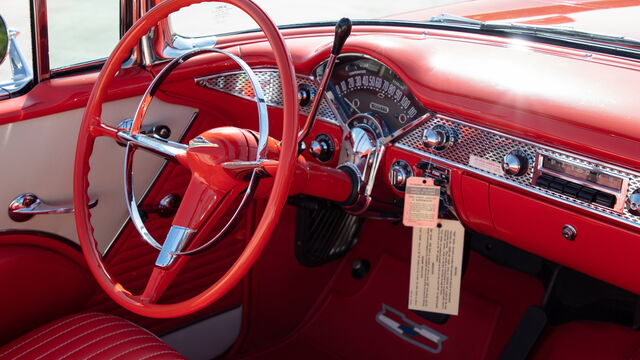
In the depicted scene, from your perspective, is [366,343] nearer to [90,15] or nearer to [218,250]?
[218,250]

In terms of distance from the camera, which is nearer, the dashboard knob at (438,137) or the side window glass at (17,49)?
the dashboard knob at (438,137)

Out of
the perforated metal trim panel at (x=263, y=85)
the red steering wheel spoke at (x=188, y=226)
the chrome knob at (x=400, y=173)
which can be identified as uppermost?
the perforated metal trim panel at (x=263, y=85)

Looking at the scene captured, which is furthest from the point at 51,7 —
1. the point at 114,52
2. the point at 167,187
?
the point at 167,187

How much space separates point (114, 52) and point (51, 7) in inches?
12.6

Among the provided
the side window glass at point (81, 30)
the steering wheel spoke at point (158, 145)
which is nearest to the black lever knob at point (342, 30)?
the steering wheel spoke at point (158, 145)

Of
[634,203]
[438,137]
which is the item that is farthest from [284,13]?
[634,203]

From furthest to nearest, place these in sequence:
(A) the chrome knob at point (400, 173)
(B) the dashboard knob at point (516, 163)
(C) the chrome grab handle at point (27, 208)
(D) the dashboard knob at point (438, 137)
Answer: (C) the chrome grab handle at point (27, 208) → (A) the chrome knob at point (400, 173) → (D) the dashboard knob at point (438, 137) → (B) the dashboard knob at point (516, 163)

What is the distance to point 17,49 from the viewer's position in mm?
1752

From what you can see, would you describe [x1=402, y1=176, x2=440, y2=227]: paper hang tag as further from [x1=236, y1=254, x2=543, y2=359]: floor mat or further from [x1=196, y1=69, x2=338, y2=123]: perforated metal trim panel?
[x1=236, y1=254, x2=543, y2=359]: floor mat

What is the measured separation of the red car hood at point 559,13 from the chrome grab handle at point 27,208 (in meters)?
1.04

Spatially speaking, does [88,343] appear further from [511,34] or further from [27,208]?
[511,34]

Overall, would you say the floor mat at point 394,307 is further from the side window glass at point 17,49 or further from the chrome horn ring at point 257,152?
the side window glass at point 17,49

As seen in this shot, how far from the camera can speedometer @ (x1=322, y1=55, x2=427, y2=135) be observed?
1.54 metres

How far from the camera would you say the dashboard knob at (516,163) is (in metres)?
1.34
